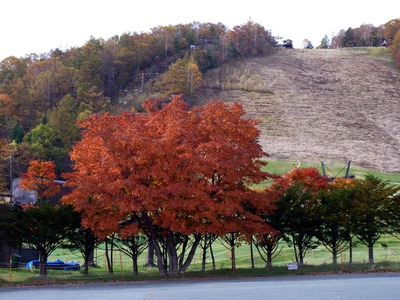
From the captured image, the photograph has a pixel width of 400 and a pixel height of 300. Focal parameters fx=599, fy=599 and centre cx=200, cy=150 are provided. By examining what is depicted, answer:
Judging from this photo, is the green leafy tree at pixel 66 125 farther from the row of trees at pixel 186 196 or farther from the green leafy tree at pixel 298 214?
the green leafy tree at pixel 298 214

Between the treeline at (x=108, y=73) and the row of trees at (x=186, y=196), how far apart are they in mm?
66283

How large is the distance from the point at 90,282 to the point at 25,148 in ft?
198

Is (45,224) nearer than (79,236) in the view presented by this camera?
Yes

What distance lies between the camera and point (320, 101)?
5000 inches

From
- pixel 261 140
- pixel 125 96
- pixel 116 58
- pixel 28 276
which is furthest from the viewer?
pixel 116 58

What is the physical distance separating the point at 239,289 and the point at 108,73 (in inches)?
4912

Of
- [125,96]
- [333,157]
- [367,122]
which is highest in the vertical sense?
[125,96]

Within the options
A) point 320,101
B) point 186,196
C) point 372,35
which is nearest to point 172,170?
point 186,196

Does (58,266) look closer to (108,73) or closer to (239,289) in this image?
(239,289)

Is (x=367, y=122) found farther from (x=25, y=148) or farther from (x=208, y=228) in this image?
(x=208, y=228)

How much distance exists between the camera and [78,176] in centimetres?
3153

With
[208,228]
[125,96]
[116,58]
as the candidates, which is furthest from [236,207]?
[116,58]

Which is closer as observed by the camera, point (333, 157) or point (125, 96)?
point (333, 157)

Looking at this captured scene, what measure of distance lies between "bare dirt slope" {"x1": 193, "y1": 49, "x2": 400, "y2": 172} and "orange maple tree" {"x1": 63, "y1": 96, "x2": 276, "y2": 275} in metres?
63.0
